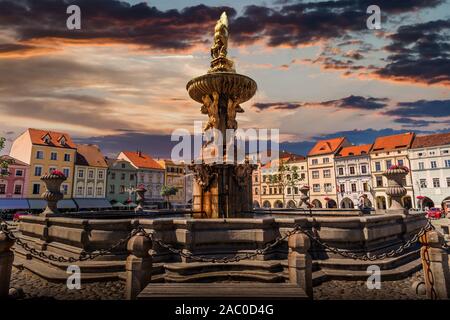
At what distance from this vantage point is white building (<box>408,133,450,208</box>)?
43.3 m

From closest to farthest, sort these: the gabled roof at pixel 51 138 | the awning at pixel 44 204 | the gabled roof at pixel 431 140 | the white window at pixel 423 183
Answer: the awning at pixel 44 204, the gabled roof at pixel 51 138, the gabled roof at pixel 431 140, the white window at pixel 423 183

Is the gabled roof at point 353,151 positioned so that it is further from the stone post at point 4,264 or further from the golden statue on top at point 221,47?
the stone post at point 4,264

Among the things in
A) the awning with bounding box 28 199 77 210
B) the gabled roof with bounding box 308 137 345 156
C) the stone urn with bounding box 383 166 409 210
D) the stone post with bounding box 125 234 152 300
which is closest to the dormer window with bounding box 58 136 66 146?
the awning with bounding box 28 199 77 210

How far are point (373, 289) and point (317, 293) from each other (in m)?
1.37

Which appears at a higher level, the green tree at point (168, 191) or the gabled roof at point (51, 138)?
the gabled roof at point (51, 138)

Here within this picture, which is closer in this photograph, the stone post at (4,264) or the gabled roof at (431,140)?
the stone post at (4,264)

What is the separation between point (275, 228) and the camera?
7.53m

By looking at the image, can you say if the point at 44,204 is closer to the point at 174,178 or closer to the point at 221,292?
→ the point at 174,178

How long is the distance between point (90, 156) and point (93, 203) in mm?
10056

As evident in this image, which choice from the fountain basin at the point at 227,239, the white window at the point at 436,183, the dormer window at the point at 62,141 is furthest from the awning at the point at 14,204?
the white window at the point at 436,183

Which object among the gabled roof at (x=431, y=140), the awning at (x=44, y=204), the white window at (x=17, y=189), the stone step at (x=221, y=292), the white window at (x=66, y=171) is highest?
the gabled roof at (x=431, y=140)

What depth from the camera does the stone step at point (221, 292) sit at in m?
4.64

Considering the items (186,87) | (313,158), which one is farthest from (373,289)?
(313,158)
